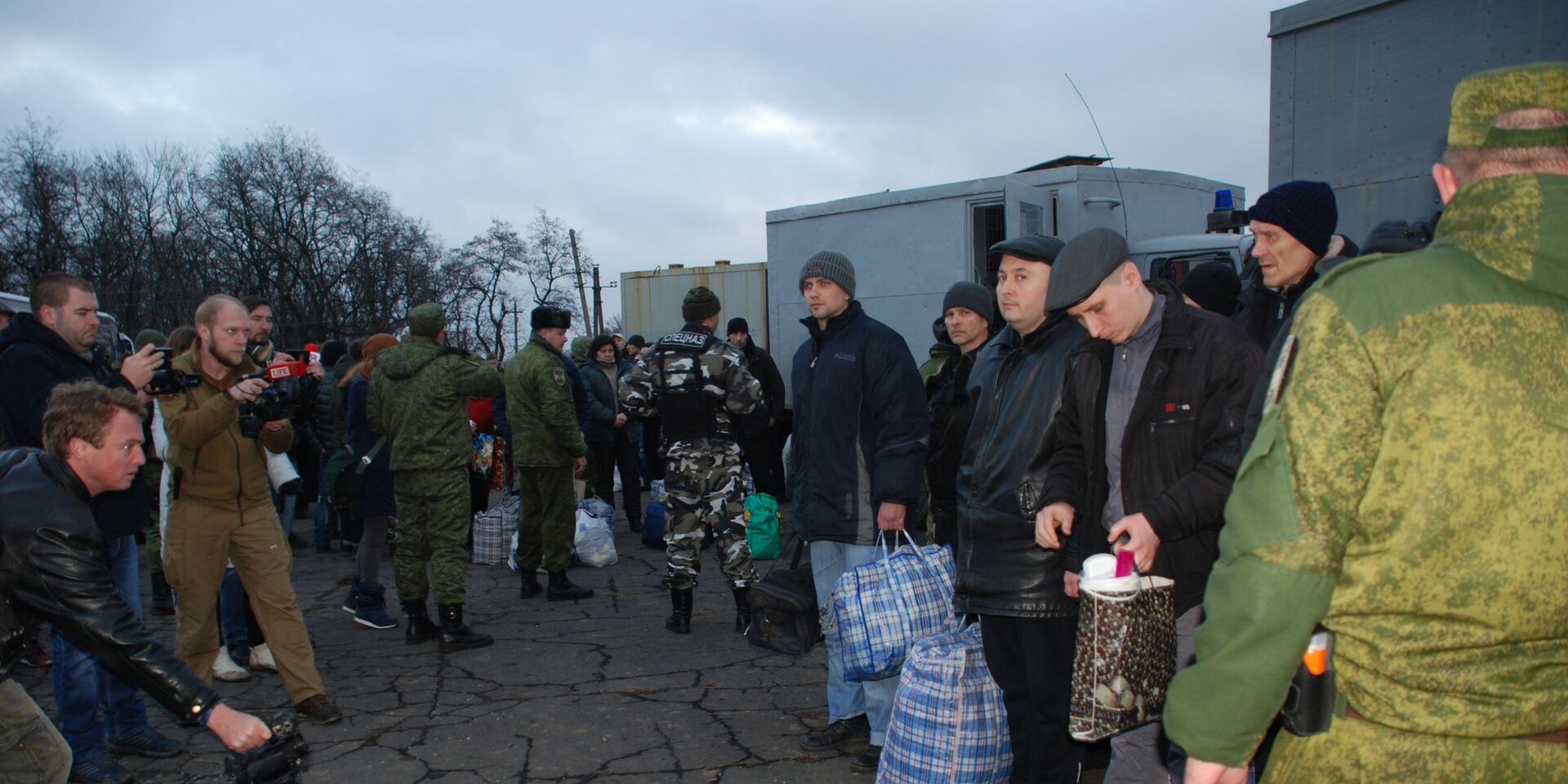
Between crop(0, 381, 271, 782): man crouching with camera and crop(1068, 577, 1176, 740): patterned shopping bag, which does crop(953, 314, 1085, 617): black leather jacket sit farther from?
crop(0, 381, 271, 782): man crouching with camera

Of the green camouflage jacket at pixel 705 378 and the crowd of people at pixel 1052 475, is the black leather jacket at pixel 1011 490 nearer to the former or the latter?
the crowd of people at pixel 1052 475

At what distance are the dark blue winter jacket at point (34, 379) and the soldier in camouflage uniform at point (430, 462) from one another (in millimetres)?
1606

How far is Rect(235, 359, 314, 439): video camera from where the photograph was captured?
15.3 ft

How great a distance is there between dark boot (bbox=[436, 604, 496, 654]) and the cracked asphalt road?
0.36ft

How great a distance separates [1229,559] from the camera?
1.55 m

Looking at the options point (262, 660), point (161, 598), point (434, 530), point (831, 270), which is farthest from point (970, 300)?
point (161, 598)

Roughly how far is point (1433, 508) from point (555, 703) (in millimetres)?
4436

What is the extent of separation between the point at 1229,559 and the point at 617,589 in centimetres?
653

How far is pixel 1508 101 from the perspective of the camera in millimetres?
1522

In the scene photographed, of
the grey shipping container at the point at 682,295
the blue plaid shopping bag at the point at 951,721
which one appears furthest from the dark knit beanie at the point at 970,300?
the grey shipping container at the point at 682,295

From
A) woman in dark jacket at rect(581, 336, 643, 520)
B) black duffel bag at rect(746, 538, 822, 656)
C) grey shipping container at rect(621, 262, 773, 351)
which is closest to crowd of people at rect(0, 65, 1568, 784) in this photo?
black duffel bag at rect(746, 538, 822, 656)

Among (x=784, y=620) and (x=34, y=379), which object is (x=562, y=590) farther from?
(x=34, y=379)

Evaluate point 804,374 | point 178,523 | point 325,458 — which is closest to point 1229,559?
point 804,374

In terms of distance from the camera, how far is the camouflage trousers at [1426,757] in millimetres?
1488
